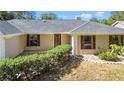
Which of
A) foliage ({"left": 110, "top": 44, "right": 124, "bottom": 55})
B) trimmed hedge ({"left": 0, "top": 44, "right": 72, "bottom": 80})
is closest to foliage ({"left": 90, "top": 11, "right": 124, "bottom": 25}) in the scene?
foliage ({"left": 110, "top": 44, "right": 124, "bottom": 55})

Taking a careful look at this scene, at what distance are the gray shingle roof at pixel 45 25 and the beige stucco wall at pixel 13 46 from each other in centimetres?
121

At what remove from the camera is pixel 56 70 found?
1357cm

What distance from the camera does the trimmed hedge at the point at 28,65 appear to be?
1002cm

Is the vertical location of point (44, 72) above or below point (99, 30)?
below

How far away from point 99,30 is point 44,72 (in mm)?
7261

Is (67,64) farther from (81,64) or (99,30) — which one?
(99,30)

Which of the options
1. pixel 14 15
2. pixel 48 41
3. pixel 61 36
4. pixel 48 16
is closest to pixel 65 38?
pixel 61 36

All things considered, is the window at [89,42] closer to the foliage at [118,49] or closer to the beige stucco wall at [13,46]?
the foliage at [118,49]

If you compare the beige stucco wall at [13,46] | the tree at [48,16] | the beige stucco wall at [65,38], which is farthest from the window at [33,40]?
the tree at [48,16]

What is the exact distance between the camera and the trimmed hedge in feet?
32.9

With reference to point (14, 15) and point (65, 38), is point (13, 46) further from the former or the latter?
point (14, 15)
